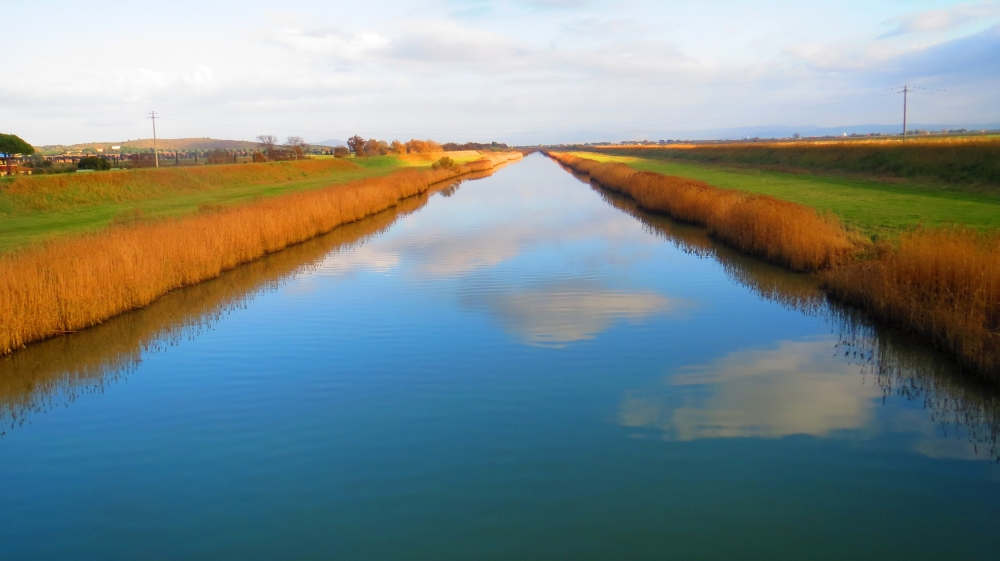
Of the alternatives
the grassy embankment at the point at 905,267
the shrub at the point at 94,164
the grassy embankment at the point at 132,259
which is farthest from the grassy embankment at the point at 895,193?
the shrub at the point at 94,164

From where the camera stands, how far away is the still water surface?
5.22 meters

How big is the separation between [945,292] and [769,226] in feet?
23.5

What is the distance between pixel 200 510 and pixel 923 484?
566 cm

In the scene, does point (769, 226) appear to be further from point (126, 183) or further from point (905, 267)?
point (126, 183)

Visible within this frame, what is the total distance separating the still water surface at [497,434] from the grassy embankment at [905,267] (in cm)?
42

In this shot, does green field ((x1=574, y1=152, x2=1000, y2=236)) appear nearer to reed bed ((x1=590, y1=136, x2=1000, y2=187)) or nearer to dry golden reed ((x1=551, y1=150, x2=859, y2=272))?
reed bed ((x1=590, y1=136, x2=1000, y2=187))

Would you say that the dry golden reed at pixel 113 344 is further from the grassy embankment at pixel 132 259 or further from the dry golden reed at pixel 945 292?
the dry golden reed at pixel 945 292

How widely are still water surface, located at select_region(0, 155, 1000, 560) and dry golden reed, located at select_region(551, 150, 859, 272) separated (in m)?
1.76

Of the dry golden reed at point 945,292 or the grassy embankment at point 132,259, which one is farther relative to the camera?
the grassy embankment at point 132,259

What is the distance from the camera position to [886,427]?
6.99m

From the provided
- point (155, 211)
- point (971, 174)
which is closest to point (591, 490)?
point (155, 211)

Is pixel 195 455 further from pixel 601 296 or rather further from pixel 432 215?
pixel 432 215

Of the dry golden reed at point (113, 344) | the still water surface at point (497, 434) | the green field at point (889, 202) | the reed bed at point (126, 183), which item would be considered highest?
the reed bed at point (126, 183)

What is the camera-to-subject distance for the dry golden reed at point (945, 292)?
26.2 feet
